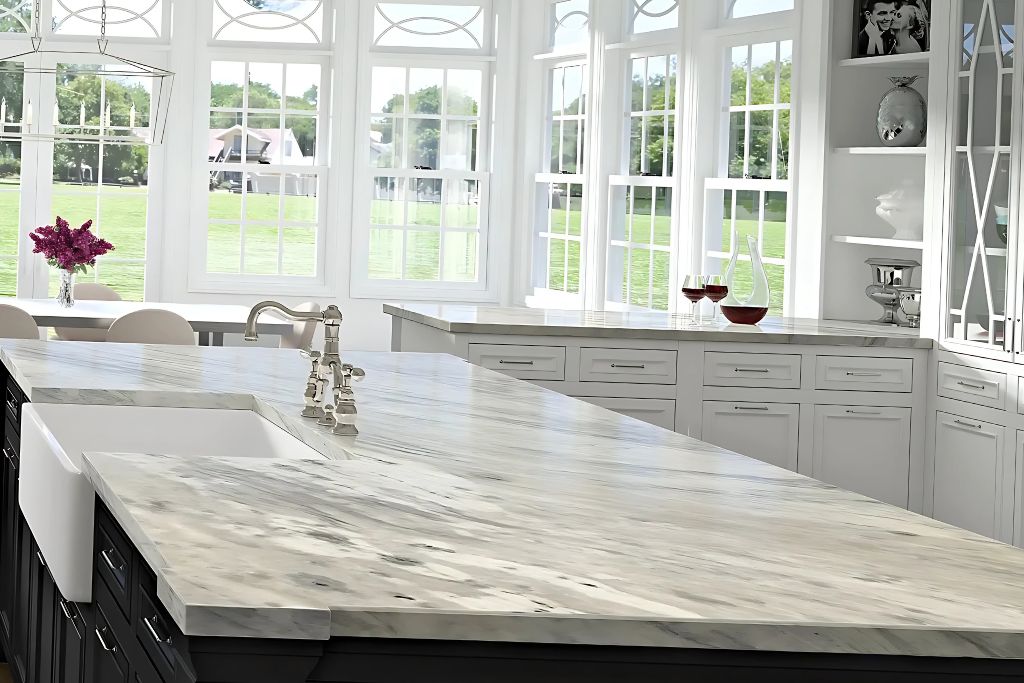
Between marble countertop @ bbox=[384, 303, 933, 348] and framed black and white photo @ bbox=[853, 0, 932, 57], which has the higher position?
framed black and white photo @ bbox=[853, 0, 932, 57]

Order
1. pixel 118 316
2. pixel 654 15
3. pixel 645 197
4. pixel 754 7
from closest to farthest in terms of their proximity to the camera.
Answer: pixel 118 316, pixel 754 7, pixel 654 15, pixel 645 197

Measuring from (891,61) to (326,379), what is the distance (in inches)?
137

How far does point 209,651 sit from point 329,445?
3.39ft

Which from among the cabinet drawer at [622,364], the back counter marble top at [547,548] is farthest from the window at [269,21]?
the back counter marble top at [547,548]

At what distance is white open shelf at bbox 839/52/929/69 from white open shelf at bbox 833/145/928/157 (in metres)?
0.35

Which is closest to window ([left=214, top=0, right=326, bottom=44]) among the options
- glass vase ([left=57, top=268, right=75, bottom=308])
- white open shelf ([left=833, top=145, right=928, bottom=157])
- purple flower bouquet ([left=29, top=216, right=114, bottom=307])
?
purple flower bouquet ([left=29, top=216, right=114, bottom=307])

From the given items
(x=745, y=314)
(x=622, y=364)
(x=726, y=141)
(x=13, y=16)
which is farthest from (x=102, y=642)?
(x=13, y=16)

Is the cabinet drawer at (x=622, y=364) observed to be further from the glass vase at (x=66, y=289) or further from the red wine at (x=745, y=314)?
the glass vase at (x=66, y=289)

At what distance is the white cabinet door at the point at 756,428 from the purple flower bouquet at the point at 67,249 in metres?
2.97

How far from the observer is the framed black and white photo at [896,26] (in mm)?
5383

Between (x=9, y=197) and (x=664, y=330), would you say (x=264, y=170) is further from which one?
(x=664, y=330)

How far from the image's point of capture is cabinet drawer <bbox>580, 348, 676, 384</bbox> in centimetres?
502

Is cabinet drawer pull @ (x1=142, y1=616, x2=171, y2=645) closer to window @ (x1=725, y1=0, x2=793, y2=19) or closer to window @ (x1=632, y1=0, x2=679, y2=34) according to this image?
window @ (x1=725, y1=0, x2=793, y2=19)

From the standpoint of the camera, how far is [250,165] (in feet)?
27.7
